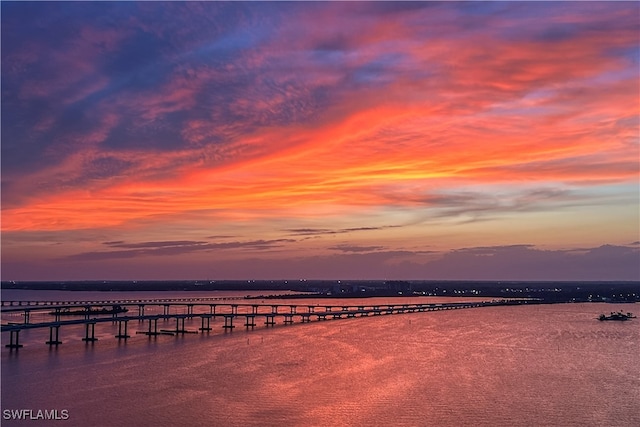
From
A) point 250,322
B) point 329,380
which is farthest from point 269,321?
point 329,380

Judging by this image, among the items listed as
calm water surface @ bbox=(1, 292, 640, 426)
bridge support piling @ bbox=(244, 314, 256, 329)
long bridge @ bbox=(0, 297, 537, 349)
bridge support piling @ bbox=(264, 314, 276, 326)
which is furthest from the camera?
bridge support piling @ bbox=(264, 314, 276, 326)

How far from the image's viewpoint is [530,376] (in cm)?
4344

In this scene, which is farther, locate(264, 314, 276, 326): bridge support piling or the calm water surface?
locate(264, 314, 276, 326): bridge support piling

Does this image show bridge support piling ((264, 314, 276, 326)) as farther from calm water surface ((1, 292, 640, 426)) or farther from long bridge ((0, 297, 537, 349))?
calm water surface ((1, 292, 640, 426))

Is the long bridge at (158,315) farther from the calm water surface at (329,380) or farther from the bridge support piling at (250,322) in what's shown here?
the calm water surface at (329,380)

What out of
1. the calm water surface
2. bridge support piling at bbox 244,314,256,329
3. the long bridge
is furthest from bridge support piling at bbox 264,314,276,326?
the calm water surface

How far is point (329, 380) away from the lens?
41125 millimetres

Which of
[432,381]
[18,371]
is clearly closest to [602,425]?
[432,381]

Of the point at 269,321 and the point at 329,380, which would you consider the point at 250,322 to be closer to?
the point at 269,321

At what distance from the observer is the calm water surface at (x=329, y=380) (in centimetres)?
3162

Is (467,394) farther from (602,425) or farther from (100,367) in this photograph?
(100,367)

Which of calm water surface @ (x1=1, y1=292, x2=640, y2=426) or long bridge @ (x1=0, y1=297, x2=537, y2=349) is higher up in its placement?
long bridge @ (x1=0, y1=297, x2=537, y2=349)

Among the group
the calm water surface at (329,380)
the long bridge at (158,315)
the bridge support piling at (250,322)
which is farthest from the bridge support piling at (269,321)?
the calm water surface at (329,380)

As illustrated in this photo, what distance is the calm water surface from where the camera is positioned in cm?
3162
